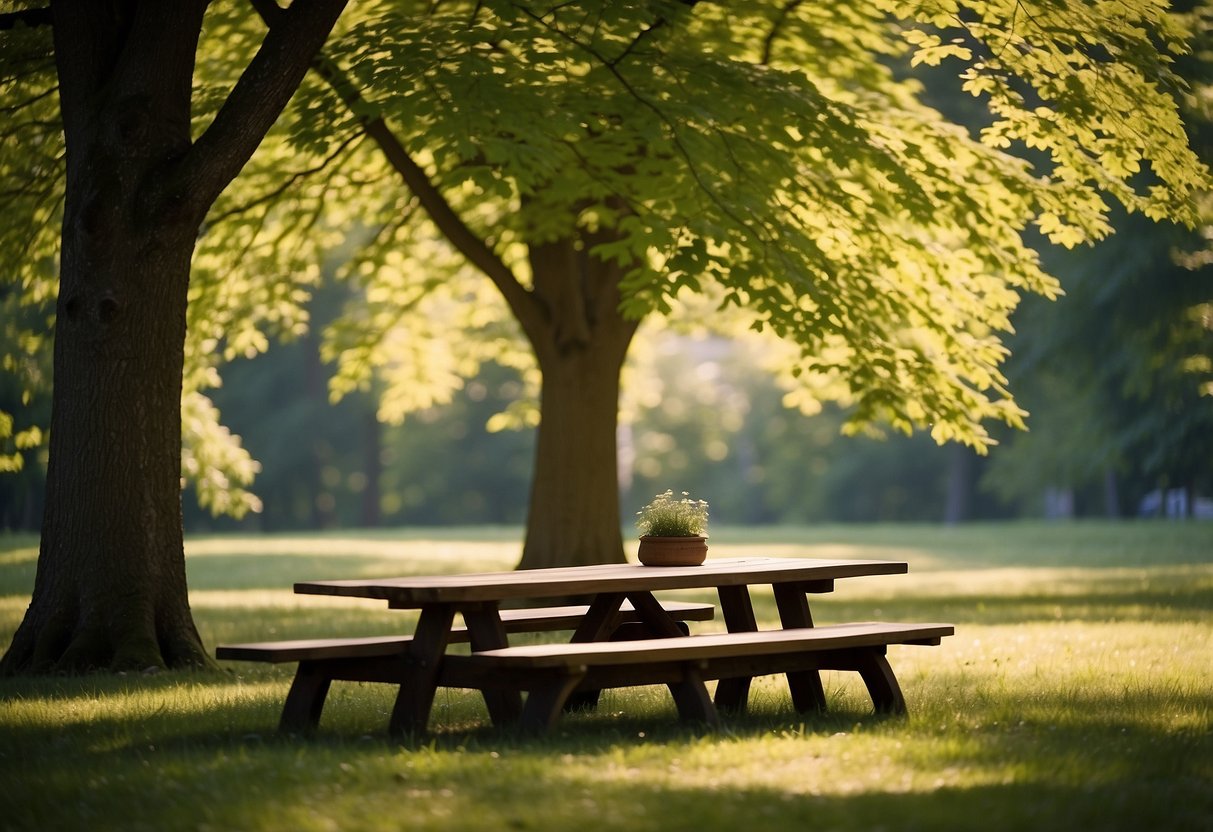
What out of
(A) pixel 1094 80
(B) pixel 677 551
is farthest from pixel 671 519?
(A) pixel 1094 80

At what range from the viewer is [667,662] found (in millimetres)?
7805

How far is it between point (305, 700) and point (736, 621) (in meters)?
2.61

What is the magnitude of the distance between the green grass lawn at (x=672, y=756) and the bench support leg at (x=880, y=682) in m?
0.20

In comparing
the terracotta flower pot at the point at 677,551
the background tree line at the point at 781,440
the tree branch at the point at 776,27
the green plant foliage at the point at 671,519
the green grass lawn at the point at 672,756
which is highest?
the tree branch at the point at 776,27

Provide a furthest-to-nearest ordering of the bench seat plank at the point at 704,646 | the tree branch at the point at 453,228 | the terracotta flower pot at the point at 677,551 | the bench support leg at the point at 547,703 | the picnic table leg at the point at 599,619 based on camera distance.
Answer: the tree branch at the point at 453,228 < the picnic table leg at the point at 599,619 < the terracotta flower pot at the point at 677,551 < the bench support leg at the point at 547,703 < the bench seat plank at the point at 704,646

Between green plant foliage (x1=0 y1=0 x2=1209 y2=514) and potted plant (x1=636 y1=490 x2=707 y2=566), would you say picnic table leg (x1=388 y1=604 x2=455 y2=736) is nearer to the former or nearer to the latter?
potted plant (x1=636 y1=490 x2=707 y2=566)

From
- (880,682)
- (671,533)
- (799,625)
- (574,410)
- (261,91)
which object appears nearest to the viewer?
(880,682)

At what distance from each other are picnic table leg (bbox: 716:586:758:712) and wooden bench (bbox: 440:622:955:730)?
20.7 inches

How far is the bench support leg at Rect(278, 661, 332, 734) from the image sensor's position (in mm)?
8023

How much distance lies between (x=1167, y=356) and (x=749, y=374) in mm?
53550

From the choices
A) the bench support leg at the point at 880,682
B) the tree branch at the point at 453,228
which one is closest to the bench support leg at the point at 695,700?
the bench support leg at the point at 880,682

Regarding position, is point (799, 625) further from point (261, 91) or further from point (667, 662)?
point (261, 91)

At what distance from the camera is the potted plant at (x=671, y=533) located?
28.6 feet

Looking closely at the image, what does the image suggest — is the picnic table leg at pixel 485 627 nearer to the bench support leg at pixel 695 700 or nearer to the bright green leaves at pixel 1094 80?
the bench support leg at pixel 695 700
